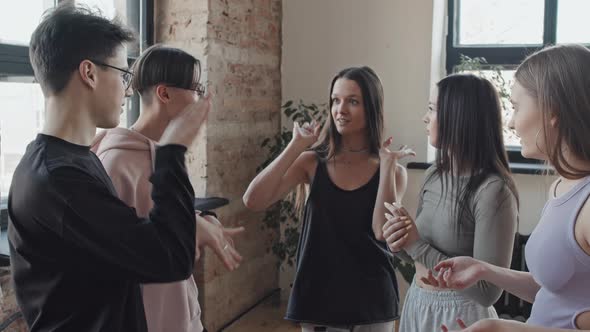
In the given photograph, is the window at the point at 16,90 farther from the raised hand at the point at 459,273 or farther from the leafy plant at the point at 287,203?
the leafy plant at the point at 287,203

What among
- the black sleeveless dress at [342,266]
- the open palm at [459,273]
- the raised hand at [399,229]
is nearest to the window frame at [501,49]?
the black sleeveless dress at [342,266]

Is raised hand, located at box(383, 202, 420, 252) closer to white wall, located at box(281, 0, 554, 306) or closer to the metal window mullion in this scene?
white wall, located at box(281, 0, 554, 306)

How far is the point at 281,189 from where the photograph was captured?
7.80 ft

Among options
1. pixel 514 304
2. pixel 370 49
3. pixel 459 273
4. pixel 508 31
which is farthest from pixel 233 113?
pixel 459 273

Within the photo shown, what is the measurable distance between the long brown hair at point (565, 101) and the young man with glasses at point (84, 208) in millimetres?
727

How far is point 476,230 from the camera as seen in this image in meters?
1.73

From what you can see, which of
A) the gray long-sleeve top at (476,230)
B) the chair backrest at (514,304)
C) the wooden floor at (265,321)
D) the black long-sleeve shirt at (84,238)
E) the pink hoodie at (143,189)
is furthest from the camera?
the wooden floor at (265,321)

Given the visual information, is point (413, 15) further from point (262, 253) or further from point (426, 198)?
point (426, 198)

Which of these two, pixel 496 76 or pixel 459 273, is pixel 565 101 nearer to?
pixel 459 273

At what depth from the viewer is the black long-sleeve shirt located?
112 centimetres

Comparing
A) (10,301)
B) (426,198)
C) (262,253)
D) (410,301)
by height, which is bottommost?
(262,253)

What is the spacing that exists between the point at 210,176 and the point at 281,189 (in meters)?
1.09

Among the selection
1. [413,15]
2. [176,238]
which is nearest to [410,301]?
[176,238]

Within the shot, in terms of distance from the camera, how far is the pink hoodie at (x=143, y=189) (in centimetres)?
155
